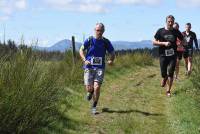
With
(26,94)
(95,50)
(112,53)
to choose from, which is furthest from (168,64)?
(26,94)

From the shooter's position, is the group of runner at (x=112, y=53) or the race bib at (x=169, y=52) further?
the race bib at (x=169, y=52)

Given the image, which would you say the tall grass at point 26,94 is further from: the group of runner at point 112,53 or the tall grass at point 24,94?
the group of runner at point 112,53

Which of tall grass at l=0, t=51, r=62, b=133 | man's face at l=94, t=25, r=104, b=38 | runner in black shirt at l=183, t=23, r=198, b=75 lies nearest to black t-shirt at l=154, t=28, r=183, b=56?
man's face at l=94, t=25, r=104, b=38

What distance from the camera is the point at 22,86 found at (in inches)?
322

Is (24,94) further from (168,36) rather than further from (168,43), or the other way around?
(168,36)

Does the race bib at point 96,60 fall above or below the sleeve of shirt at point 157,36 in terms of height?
below

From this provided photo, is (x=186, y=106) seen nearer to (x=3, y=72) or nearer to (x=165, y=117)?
(x=165, y=117)

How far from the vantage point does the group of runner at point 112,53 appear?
38.9 ft

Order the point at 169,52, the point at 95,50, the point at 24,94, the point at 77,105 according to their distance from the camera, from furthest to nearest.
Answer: the point at 169,52
the point at 77,105
the point at 95,50
the point at 24,94

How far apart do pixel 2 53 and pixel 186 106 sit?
5297 mm

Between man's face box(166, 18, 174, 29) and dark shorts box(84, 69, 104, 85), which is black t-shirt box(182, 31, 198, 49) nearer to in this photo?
man's face box(166, 18, 174, 29)

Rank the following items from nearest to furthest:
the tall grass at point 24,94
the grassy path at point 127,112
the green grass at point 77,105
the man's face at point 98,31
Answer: the tall grass at point 24,94, the green grass at point 77,105, the grassy path at point 127,112, the man's face at point 98,31

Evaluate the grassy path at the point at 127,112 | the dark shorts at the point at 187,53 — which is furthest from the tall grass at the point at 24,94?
the dark shorts at the point at 187,53

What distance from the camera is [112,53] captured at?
12.1 meters
